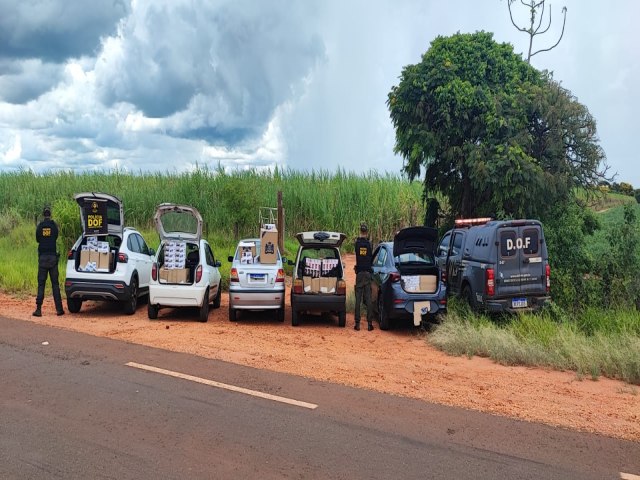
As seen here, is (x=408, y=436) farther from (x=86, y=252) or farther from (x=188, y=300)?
(x=86, y=252)


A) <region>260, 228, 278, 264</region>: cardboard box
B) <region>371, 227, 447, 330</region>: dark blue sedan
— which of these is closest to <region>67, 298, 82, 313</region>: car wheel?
<region>260, 228, 278, 264</region>: cardboard box

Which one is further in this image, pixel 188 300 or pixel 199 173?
pixel 199 173

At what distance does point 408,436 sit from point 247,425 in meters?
1.61

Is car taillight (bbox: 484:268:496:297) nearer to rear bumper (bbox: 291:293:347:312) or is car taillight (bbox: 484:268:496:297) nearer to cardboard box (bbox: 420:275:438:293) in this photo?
cardboard box (bbox: 420:275:438:293)

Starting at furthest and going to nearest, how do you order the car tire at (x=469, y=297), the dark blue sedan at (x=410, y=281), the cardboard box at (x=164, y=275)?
the cardboard box at (x=164, y=275) < the car tire at (x=469, y=297) < the dark blue sedan at (x=410, y=281)

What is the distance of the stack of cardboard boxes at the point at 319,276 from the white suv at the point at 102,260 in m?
3.88

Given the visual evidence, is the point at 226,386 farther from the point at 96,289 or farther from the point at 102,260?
the point at 102,260

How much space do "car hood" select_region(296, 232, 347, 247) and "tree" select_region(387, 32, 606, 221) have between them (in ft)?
17.8

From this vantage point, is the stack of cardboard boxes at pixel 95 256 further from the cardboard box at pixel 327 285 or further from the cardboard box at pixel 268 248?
the cardboard box at pixel 327 285

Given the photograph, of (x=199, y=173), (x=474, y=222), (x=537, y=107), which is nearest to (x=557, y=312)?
(x=474, y=222)

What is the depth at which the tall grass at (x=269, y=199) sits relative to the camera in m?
25.3

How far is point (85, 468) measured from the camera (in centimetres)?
484

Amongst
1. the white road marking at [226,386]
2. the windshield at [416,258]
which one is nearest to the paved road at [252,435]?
the white road marking at [226,386]

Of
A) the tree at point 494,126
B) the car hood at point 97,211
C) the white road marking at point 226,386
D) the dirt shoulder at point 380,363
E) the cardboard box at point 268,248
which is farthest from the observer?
the tree at point 494,126
